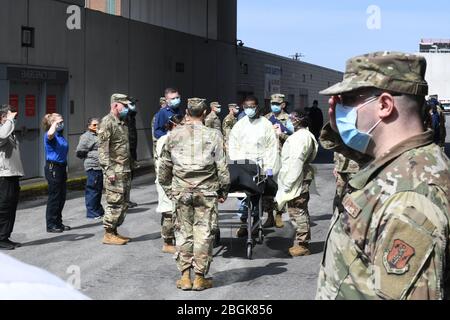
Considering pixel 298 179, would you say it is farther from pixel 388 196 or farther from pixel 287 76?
pixel 287 76

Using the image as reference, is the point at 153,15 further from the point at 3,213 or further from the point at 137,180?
the point at 3,213

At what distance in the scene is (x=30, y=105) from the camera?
15805 mm

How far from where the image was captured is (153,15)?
26.9 meters

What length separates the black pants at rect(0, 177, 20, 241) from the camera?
9.30 meters

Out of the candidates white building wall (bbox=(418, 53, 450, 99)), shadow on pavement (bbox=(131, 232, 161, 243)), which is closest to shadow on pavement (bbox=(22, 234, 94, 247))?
shadow on pavement (bbox=(131, 232, 161, 243))

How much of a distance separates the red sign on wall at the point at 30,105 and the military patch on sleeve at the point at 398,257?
14.2 m

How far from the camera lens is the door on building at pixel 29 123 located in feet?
50.3

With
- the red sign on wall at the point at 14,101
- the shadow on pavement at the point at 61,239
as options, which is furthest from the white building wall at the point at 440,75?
the shadow on pavement at the point at 61,239

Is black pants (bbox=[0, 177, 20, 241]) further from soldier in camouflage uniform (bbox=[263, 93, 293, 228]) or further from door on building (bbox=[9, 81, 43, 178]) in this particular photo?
door on building (bbox=[9, 81, 43, 178])

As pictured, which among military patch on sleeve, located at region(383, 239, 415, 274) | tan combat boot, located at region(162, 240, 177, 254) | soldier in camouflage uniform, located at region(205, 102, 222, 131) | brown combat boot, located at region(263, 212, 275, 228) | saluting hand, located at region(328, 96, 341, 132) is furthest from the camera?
soldier in camouflage uniform, located at region(205, 102, 222, 131)

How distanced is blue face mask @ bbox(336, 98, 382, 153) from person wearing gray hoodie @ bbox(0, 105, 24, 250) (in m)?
7.19

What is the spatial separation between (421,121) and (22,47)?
45.5 ft

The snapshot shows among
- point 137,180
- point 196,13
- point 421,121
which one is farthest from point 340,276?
point 196,13

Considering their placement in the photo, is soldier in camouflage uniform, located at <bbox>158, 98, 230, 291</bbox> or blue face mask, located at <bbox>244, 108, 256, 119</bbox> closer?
soldier in camouflage uniform, located at <bbox>158, 98, 230, 291</bbox>
